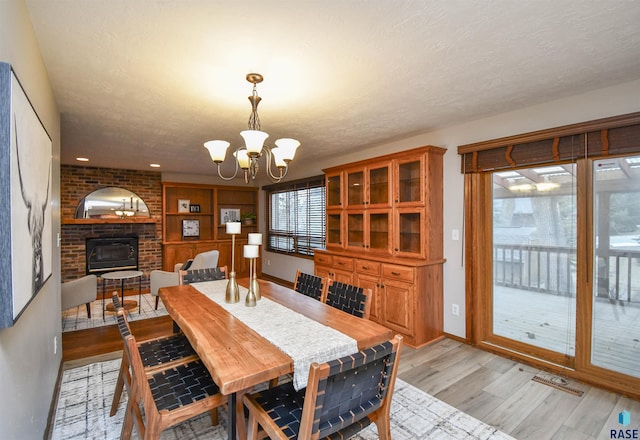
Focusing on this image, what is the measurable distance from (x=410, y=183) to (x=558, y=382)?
225cm

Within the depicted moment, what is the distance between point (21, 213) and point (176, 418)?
1.12 m

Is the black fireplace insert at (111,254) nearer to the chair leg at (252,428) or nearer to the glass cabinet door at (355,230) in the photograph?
the glass cabinet door at (355,230)

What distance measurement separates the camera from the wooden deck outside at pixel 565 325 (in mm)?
2438

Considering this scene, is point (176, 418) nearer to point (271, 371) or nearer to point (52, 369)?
point (271, 371)

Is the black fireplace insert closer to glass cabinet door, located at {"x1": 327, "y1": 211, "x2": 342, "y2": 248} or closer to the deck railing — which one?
glass cabinet door, located at {"x1": 327, "y1": 211, "x2": 342, "y2": 248}

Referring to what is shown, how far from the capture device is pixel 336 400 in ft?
4.01

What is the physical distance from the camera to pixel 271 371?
1329mm

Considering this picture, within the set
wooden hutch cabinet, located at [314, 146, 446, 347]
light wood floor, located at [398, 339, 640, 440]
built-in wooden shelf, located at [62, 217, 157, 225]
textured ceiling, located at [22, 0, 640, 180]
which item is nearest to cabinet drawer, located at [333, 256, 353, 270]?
wooden hutch cabinet, located at [314, 146, 446, 347]

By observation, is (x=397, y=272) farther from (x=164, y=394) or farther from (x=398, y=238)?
(x=164, y=394)

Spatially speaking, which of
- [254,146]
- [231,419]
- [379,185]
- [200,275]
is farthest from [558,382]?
[200,275]

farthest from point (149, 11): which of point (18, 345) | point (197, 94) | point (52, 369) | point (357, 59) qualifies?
point (52, 369)

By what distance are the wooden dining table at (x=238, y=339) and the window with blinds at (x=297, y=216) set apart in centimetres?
316

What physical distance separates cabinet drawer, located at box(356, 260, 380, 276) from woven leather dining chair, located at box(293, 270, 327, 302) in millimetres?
1197

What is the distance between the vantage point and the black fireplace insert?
5656mm
